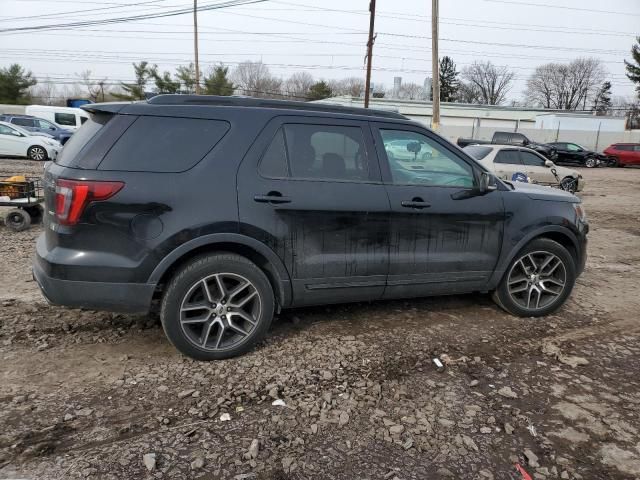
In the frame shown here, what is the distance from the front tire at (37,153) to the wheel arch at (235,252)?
59.8 feet

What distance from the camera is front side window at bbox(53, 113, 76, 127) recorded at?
26.1 meters

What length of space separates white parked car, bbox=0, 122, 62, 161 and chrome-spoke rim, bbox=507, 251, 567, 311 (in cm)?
1861

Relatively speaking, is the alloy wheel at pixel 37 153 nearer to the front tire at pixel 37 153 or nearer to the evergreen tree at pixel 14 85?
the front tire at pixel 37 153

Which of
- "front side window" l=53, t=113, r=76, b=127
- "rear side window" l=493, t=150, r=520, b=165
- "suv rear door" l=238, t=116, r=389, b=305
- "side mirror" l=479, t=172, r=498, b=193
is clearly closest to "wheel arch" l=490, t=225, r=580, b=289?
"side mirror" l=479, t=172, r=498, b=193

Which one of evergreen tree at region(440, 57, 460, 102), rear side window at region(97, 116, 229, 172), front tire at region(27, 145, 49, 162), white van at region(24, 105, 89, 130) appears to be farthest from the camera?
evergreen tree at region(440, 57, 460, 102)

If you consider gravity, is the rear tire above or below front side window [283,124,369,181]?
below

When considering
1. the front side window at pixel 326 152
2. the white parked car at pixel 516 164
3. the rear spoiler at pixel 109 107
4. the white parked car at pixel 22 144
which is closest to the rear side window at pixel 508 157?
the white parked car at pixel 516 164

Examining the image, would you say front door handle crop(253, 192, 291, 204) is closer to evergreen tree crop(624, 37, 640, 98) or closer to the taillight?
the taillight

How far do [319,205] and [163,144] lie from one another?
3.91ft

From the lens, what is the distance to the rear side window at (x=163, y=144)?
10.5 feet

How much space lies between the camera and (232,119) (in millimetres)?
3494

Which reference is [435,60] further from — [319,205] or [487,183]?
[319,205]

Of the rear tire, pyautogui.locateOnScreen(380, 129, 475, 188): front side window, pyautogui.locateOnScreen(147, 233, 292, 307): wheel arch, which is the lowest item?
the rear tire

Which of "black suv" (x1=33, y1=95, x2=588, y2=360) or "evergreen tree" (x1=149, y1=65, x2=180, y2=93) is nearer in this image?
"black suv" (x1=33, y1=95, x2=588, y2=360)
